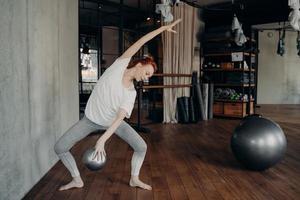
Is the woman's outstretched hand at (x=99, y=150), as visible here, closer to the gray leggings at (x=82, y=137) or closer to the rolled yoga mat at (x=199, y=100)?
the gray leggings at (x=82, y=137)

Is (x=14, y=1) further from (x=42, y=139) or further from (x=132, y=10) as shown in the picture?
(x=132, y=10)

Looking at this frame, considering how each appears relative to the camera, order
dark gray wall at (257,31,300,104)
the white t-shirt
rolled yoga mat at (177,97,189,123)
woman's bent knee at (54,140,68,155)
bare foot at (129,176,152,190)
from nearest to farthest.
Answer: the white t-shirt
woman's bent knee at (54,140,68,155)
bare foot at (129,176,152,190)
rolled yoga mat at (177,97,189,123)
dark gray wall at (257,31,300,104)

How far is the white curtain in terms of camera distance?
6992 mm

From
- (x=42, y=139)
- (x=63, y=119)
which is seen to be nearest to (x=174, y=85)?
(x=63, y=119)

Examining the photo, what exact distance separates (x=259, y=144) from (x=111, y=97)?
5.82 feet

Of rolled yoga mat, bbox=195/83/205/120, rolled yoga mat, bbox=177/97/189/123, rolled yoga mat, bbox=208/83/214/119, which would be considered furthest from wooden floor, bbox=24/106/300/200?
rolled yoga mat, bbox=208/83/214/119

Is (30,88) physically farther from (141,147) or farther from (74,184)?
(141,147)

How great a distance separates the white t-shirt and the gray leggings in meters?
0.10

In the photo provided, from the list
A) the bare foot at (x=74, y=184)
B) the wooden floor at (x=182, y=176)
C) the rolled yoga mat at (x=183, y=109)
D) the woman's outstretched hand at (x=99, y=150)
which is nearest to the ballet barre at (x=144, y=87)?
the rolled yoga mat at (x=183, y=109)

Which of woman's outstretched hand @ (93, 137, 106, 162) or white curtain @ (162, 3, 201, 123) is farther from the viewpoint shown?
white curtain @ (162, 3, 201, 123)

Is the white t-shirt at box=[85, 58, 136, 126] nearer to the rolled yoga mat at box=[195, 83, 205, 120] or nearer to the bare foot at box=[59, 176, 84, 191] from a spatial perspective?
the bare foot at box=[59, 176, 84, 191]

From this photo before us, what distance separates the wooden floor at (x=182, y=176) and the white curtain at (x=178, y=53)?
2.08 meters

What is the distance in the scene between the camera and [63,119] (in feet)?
13.2

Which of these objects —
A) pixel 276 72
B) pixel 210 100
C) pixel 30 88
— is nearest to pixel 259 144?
pixel 30 88
